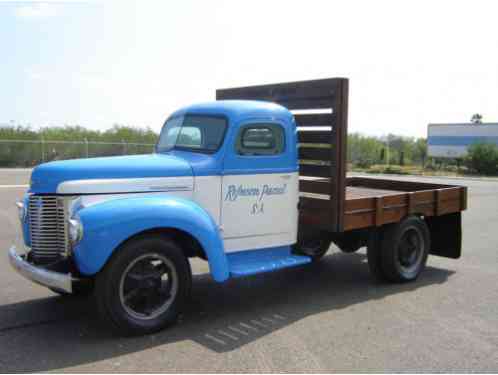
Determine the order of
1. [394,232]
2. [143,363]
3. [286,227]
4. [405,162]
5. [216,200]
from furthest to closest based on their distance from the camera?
[405,162]
[394,232]
[286,227]
[216,200]
[143,363]

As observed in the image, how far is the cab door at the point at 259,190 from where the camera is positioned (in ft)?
16.8

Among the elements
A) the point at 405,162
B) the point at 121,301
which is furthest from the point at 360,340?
the point at 405,162

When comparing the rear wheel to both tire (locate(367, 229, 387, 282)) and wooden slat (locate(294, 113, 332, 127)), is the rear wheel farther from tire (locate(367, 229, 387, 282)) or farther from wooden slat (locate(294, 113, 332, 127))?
wooden slat (locate(294, 113, 332, 127))

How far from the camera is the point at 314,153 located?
5988mm

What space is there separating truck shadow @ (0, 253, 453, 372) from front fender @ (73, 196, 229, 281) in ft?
1.99

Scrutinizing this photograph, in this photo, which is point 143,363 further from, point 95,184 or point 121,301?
point 95,184

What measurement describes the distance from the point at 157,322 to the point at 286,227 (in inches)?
70.0

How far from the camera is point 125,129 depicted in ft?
113

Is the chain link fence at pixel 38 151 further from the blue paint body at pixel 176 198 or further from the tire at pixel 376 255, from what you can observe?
the blue paint body at pixel 176 198

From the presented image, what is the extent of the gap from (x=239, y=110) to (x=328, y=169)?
1292 mm

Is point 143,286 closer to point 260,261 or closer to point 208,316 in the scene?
point 208,316

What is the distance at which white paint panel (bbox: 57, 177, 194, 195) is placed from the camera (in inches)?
172

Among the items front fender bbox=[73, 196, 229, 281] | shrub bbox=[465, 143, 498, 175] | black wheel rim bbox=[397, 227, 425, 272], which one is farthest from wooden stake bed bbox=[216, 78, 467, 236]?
shrub bbox=[465, 143, 498, 175]

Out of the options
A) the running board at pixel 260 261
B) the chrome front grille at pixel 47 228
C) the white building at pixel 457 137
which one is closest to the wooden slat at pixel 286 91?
the running board at pixel 260 261
